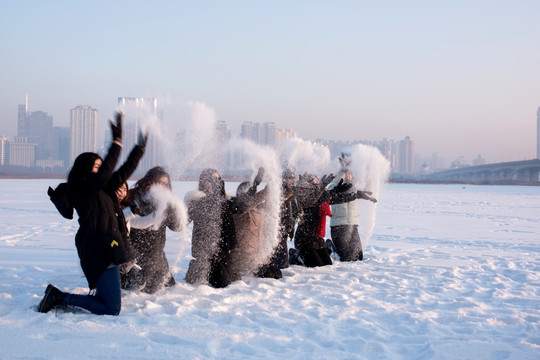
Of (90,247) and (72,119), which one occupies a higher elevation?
(72,119)

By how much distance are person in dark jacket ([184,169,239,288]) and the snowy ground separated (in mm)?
300

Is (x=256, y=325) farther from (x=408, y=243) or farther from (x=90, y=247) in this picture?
(x=408, y=243)

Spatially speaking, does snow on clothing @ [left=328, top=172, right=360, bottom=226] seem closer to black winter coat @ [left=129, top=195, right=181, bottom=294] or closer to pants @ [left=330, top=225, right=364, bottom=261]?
pants @ [left=330, top=225, right=364, bottom=261]

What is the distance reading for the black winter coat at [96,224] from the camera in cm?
461

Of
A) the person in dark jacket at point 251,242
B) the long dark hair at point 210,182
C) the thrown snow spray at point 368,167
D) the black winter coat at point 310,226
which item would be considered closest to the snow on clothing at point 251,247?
the person in dark jacket at point 251,242

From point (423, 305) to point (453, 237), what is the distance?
7841mm

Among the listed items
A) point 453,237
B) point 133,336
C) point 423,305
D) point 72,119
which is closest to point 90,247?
point 133,336

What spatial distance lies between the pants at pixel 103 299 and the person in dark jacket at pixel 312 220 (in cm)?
368

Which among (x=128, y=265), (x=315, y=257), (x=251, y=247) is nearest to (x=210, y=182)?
(x=251, y=247)

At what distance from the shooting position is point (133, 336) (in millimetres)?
4297

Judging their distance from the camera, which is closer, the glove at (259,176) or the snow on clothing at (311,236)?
the glove at (259,176)

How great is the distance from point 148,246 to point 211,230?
98 cm

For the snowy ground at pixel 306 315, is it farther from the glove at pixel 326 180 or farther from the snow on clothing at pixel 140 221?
the glove at pixel 326 180

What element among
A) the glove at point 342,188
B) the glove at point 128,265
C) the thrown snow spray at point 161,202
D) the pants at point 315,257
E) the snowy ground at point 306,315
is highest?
the glove at point 342,188
